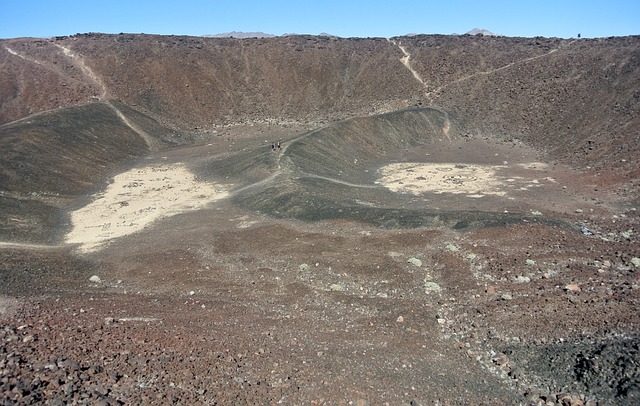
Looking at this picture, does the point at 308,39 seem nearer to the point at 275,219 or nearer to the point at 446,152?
the point at 446,152

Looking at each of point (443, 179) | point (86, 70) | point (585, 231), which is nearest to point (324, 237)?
point (585, 231)

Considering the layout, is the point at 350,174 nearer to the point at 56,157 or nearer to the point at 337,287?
the point at 337,287

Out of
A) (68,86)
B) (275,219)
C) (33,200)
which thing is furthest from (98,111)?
(275,219)

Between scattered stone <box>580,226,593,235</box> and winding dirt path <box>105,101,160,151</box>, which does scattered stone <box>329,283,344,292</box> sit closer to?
scattered stone <box>580,226,593,235</box>

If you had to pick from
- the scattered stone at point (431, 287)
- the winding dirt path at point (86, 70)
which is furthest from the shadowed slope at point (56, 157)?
the scattered stone at point (431, 287)

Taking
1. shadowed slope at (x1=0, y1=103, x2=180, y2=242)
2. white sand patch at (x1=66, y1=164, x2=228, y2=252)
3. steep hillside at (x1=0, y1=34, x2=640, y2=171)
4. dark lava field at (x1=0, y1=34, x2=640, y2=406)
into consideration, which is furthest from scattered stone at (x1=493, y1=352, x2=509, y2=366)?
Answer: steep hillside at (x1=0, y1=34, x2=640, y2=171)
